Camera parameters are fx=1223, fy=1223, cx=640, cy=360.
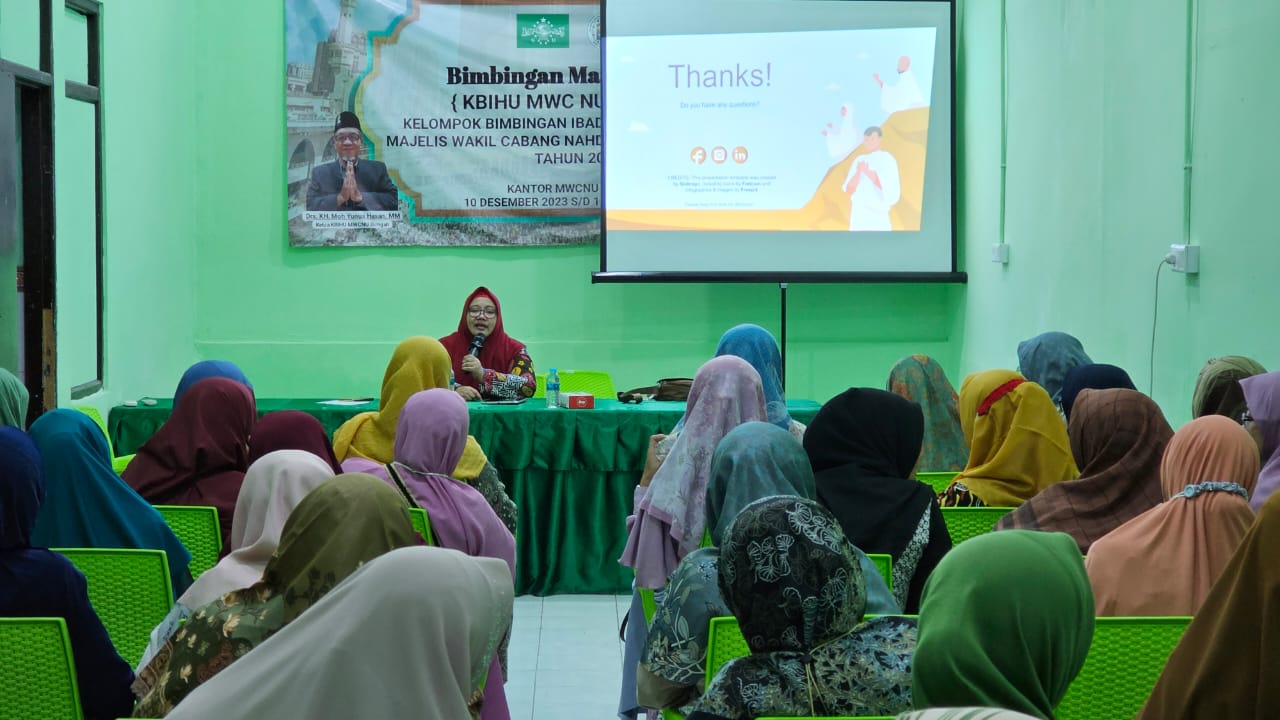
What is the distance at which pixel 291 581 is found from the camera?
1.83 m

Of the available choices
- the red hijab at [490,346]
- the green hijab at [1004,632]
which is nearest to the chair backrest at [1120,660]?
the green hijab at [1004,632]

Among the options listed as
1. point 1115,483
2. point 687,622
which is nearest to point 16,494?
point 687,622

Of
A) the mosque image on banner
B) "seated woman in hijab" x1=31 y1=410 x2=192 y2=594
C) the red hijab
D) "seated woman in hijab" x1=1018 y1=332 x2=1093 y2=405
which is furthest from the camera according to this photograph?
the mosque image on banner

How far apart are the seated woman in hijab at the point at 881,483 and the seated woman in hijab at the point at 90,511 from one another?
1497 mm

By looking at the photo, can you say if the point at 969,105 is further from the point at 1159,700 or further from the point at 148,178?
the point at 1159,700

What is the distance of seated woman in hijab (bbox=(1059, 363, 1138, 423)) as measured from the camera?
390cm

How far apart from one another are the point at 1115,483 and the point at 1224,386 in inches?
32.2

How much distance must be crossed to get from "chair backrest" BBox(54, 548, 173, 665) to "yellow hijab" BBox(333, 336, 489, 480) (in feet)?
3.36

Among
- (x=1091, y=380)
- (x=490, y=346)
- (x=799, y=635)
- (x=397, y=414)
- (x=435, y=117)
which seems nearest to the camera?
(x=799, y=635)

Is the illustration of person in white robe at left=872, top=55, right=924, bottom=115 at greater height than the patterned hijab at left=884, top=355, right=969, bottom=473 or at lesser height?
greater

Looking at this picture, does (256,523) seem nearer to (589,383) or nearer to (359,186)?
(589,383)

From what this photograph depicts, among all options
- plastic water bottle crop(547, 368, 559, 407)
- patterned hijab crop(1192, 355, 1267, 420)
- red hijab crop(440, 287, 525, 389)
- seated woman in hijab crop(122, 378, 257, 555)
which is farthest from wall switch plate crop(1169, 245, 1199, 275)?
seated woman in hijab crop(122, 378, 257, 555)

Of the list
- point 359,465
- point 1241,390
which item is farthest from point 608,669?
point 1241,390

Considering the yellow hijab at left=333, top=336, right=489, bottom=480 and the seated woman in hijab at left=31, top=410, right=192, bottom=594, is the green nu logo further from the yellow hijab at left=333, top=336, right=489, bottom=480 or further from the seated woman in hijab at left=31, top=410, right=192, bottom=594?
the seated woman in hijab at left=31, top=410, right=192, bottom=594
